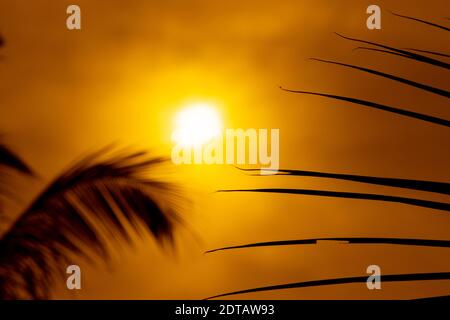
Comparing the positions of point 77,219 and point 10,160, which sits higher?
point 10,160

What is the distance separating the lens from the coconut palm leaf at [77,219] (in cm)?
183

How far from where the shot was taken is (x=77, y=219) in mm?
1836

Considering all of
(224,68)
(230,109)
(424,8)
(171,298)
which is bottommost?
(171,298)

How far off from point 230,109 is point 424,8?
1168 mm

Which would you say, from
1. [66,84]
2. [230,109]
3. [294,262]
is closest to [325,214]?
[294,262]

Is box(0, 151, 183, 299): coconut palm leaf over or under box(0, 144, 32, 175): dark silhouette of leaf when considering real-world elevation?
under

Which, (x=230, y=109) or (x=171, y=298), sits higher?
(x=230, y=109)

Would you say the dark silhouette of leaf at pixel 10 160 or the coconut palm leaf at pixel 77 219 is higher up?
the dark silhouette of leaf at pixel 10 160

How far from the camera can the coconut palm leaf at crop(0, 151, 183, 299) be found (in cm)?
183
